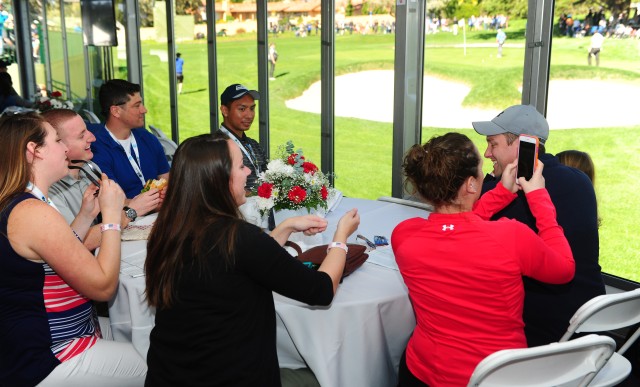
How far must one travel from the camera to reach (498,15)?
4.67 m

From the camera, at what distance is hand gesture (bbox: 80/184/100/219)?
257 cm

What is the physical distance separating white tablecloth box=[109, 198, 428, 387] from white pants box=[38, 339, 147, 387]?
0.33 feet

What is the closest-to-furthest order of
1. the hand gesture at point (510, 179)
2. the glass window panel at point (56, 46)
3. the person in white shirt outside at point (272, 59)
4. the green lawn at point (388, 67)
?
1. the hand gesture at point (510, 179)
2. the green lawn at point (388, 67)
3. the person in white shirt outside at point (272, 59)
4. the glass window panel at point (56, 46)

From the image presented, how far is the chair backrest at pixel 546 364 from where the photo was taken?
167cm

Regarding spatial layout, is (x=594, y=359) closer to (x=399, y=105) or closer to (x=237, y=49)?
(x=399, y=105)

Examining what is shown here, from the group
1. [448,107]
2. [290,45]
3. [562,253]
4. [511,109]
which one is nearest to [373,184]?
[290,45]

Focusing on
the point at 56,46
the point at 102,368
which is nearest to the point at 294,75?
the point at 102,368

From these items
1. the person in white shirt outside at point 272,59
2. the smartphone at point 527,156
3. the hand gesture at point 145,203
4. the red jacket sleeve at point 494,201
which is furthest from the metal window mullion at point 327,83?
the smartphone at point 527,156

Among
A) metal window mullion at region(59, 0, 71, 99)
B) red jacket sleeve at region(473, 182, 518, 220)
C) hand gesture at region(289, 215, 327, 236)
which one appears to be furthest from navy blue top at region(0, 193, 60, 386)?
metal window mullion at region(59, 0, 71, 99)

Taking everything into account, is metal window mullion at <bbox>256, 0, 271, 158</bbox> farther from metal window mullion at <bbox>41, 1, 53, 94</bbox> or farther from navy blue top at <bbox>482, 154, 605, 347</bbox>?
metal window mullion at <bbox>41, 1, 53, 94</bbox>

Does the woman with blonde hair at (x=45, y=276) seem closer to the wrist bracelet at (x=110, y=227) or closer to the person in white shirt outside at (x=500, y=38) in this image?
the wrist bracelet at (x=110, y=227)

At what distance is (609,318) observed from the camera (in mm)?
2184

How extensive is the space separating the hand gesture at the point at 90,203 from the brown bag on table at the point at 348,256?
86cm

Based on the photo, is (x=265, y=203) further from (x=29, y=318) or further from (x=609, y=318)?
(x=609, y=318)
